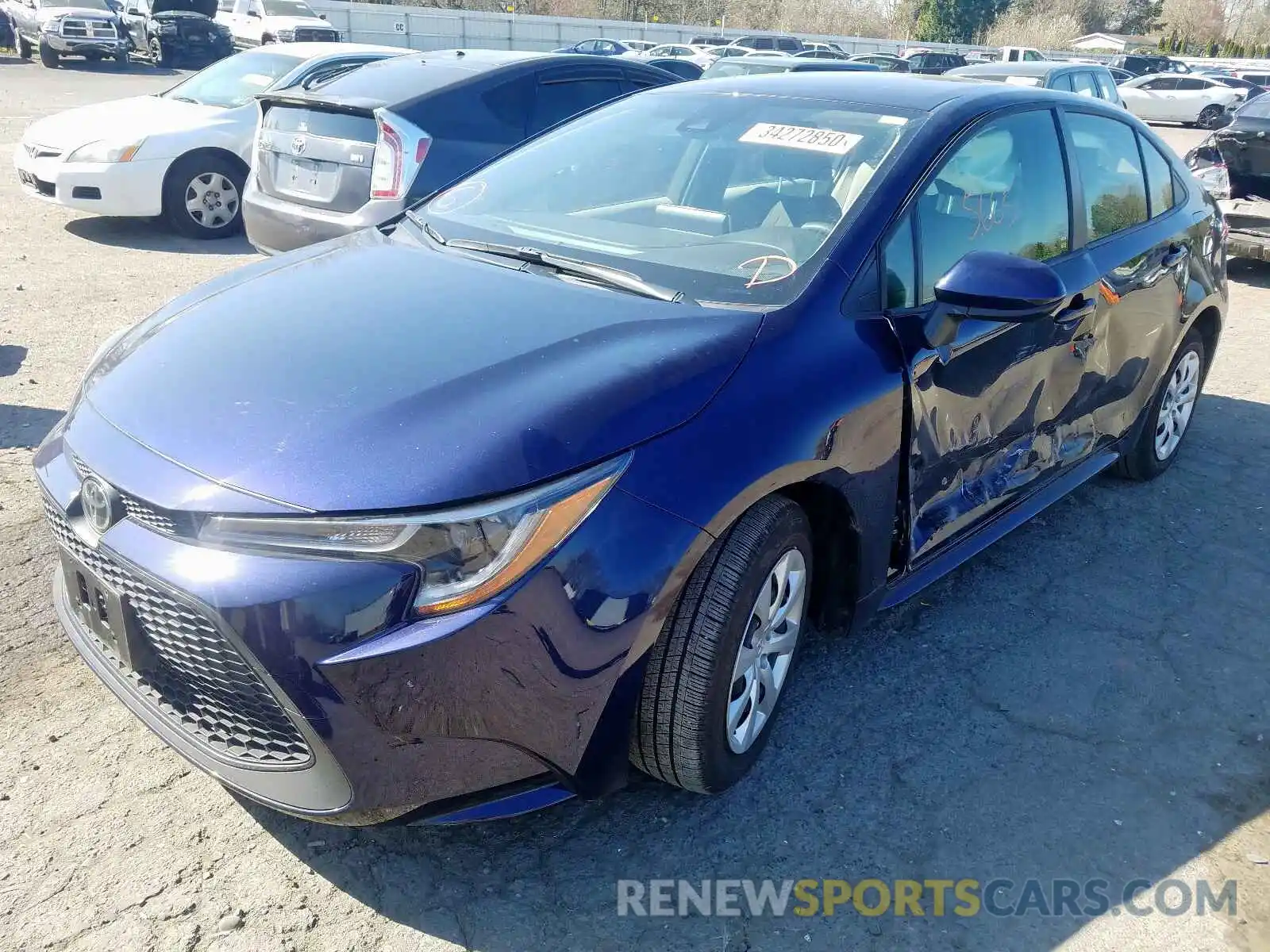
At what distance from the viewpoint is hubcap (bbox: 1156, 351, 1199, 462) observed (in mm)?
4676

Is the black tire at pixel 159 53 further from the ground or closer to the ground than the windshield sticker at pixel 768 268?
further from the ground

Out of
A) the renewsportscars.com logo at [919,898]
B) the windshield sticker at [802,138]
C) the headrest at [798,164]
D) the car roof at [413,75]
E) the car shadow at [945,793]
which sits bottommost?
the renewsportscars.com logo at [919,898]

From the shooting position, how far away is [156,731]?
2.24 m

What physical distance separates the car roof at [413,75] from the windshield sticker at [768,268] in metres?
4.05

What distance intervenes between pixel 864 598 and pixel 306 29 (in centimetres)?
2785

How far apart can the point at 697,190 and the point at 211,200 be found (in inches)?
263

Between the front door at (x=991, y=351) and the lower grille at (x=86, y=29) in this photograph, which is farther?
the lower grille at (x=86, y=29)

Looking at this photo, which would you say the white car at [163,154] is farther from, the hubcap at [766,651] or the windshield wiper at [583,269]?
the hubcap at [766,651]

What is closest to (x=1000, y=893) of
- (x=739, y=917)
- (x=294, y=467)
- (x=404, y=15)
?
(x=739, y=917)

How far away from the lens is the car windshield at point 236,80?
9148 mm

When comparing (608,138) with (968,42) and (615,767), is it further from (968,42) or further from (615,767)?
(968,42)

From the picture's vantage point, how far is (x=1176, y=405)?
4809 mm

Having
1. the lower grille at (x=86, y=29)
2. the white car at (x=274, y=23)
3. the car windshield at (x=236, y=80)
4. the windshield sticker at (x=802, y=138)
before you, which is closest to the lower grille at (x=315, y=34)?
the white car at (x=274, y=23)

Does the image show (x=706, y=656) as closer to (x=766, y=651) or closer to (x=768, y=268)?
(x=766, y=651)
